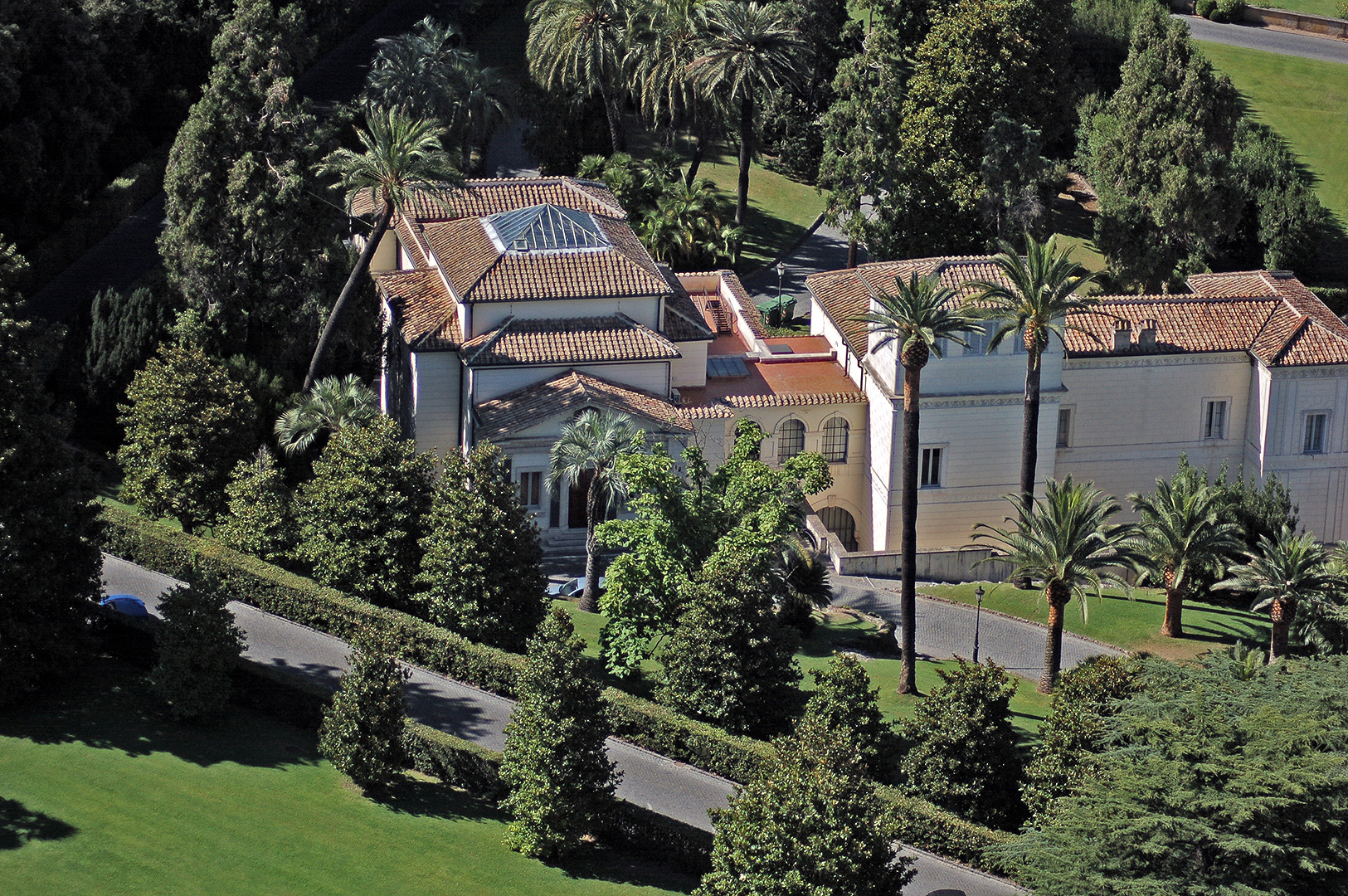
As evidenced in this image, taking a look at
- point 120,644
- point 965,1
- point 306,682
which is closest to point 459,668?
point 306,682

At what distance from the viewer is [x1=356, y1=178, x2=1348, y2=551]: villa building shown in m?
68.5

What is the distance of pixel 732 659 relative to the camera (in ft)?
166

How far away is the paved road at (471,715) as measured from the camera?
45938mm

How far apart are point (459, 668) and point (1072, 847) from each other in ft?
64.6

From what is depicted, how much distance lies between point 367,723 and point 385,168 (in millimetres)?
25623

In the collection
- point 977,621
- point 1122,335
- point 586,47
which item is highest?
point 586,47

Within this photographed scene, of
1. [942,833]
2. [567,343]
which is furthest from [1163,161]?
[942,833]

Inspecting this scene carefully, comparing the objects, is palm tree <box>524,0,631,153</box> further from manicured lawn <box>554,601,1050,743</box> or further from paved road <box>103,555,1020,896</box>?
paved road <box>103,555,1020,896</box>

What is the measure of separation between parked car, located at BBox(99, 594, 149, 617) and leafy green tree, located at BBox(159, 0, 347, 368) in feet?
49.5

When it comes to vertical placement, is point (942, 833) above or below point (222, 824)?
above

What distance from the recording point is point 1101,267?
9694cm

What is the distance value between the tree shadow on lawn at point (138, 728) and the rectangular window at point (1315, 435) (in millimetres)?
43120

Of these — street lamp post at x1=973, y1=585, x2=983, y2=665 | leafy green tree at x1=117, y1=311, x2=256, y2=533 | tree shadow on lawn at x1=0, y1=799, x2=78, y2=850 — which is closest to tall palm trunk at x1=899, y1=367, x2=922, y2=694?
street lamp post at x1=973, y1=585, x2=983, y2=665

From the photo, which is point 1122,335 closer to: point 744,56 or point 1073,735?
point 744,56
